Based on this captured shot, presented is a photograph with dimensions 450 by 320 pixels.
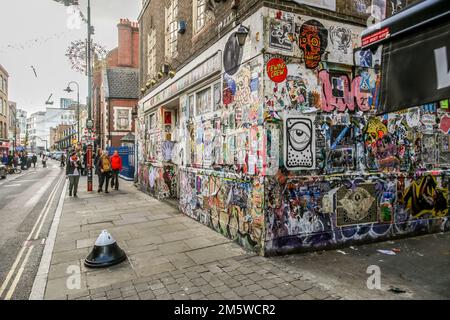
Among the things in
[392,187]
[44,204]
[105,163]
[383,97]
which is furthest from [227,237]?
[105,163]

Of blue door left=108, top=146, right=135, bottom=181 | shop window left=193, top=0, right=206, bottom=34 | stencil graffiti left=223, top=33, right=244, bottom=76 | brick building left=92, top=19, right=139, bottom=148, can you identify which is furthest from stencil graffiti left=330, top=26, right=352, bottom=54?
brick building left=92, top=19, right=139, bottom=148

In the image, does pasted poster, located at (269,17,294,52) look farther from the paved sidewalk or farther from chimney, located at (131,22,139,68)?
chimney, located at (131,22,139,68)

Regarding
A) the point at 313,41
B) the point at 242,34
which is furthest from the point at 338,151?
the point at 242,34

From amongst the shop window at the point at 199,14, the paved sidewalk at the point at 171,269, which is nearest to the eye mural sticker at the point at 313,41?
the shop window at the point at 199,14

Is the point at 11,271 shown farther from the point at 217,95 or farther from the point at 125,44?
the point at 125,44

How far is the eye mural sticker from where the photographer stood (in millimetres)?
5371

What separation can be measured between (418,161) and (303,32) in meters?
3.68

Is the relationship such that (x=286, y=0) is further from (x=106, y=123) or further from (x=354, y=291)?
(x=106, y=123)

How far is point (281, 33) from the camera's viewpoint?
5184 millimetres

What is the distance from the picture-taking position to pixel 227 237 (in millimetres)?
6211

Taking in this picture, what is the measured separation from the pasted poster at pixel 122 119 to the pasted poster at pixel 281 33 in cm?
2871

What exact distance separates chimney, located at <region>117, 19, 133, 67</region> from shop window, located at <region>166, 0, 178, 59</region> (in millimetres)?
22889

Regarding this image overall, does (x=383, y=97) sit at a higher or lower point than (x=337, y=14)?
lower

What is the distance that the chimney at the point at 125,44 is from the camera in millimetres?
30516
